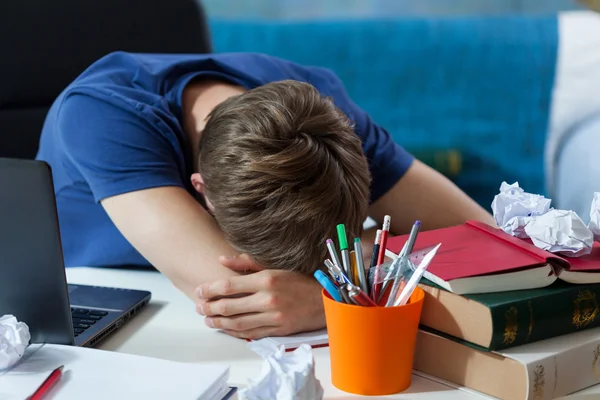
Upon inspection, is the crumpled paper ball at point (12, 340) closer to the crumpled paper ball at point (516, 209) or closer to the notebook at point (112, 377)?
the notebook at point (112, 377)

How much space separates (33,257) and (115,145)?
35 centimetres

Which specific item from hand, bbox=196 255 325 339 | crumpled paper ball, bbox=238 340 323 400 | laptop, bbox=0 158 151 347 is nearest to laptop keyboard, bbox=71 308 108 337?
laptop, bbox=0 158 151 347

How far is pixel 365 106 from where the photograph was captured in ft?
8.45

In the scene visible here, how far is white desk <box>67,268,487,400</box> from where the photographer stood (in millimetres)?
846

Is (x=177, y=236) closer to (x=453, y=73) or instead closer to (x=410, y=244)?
(x=410, y=244)

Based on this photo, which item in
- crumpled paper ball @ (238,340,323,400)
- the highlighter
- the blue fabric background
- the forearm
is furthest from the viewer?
the blue fabric background

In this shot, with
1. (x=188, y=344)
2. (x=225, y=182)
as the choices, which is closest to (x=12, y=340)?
(x=188, y=344)

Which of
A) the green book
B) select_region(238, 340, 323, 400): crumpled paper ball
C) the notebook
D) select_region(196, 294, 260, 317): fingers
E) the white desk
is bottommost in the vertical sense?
the white desk

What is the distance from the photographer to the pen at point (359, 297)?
81 cm

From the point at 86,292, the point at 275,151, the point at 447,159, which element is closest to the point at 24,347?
the point at 86,292

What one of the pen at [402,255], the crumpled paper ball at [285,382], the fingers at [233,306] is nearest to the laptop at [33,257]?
the fingers at [233,306]

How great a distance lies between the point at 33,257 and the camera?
87 centimetres

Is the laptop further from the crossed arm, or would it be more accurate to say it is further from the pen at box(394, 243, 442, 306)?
the pen at box(394, 243, 442, 306)

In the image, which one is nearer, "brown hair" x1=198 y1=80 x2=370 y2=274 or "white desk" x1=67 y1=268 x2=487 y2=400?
"white desk" x1=67 y1=268 x2=487 y2=400
